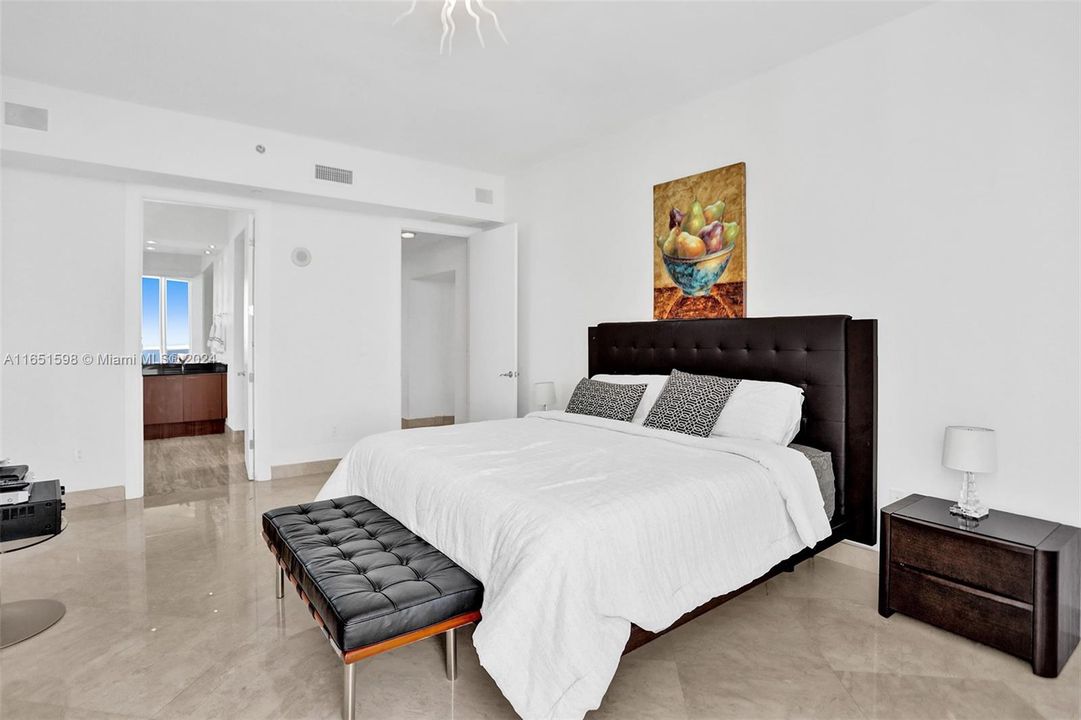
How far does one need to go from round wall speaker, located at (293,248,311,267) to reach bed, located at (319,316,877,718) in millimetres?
2695

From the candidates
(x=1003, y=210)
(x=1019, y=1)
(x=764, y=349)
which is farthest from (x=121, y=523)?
(x=1019, y=1)

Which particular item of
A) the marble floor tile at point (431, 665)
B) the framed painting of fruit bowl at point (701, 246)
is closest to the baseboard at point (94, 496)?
the marble floor tile at point (431, 665)

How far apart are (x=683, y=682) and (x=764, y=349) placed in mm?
2016

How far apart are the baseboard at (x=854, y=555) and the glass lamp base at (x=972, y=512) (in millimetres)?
734

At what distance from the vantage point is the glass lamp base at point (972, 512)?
2355mm

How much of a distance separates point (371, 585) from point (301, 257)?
4.01 m

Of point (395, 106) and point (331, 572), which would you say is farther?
point (395, 106)

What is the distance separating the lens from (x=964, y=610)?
2266mm

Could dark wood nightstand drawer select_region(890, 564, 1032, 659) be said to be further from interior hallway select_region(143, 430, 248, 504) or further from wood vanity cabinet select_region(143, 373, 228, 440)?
wood vanity cabinet select_region(143, 373, 228, 440)

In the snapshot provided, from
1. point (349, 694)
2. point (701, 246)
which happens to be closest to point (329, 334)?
point (701, 246)

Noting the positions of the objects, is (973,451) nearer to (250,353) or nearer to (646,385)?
(646,385)

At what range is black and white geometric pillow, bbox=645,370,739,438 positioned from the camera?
10.2 feet

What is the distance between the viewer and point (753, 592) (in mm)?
2762

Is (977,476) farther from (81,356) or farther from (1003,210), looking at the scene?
(81,356)
